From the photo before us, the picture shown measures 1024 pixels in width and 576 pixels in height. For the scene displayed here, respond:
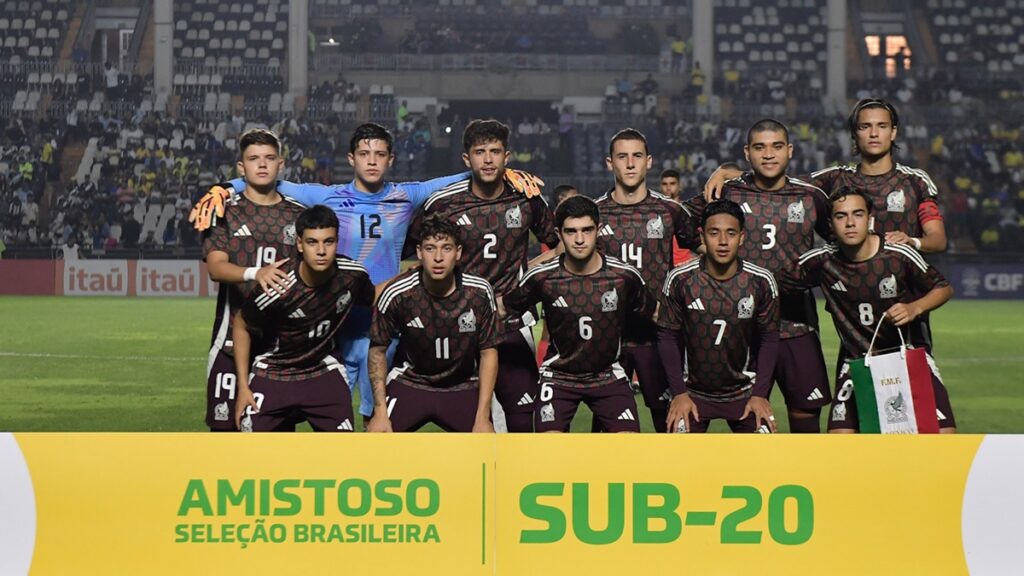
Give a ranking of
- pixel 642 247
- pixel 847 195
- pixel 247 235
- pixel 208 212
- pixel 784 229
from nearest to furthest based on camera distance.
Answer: pixel 847 195 < pixel 208 212 < pixel 247 235 < pixel 784 229 < pixel 642 247

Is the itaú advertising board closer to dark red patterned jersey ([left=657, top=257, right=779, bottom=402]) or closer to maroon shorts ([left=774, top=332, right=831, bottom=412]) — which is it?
dark red patterned jersey ([left=657, top=257, right=779, bottom=402])

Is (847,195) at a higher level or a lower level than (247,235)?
higher

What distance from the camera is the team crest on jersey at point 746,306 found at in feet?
22.2

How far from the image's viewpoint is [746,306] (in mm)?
6777

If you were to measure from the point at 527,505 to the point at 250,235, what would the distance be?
115 inches

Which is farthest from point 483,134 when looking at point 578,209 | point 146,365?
point 146,365

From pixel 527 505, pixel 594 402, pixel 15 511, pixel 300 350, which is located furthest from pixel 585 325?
pixel 15 511

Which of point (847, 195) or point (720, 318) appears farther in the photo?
point (720, 318)

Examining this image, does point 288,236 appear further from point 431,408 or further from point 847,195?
point 847,195

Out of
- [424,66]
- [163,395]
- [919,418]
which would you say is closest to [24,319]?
[163,395]

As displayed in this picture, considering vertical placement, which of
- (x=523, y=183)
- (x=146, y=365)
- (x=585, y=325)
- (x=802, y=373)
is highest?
(x=523, y=183)

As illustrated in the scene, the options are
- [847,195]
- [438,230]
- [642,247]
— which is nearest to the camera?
[438,230]

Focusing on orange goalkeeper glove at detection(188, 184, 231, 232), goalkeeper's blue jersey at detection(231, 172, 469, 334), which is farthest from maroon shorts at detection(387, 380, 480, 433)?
orange goalkeeper glove at detection(188, 184, 231, 232)

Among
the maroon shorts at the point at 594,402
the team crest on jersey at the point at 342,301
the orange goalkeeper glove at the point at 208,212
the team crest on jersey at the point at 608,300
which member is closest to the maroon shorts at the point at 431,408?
the maroon shorts at the point at 594,402
